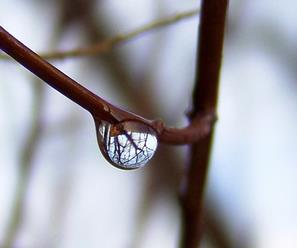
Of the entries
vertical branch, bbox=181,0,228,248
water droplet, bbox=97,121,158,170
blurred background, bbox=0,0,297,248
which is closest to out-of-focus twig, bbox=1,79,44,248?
blurred background, bbox=0,0,297,248

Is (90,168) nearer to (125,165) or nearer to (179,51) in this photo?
(179,51)

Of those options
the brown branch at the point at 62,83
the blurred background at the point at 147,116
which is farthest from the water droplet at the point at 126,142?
the blurred background at the point at 147,116

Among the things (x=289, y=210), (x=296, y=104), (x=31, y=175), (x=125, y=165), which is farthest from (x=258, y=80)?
(x=125, y=165)

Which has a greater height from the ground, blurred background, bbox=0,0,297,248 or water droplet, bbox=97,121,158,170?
blurred background, bbox=0,0,297,248

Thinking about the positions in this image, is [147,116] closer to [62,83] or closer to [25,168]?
[25,168]

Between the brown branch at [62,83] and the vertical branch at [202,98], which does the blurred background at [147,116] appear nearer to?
the vertical branch at [202,98]

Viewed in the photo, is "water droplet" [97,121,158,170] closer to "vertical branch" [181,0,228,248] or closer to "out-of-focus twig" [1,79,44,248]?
"vertical branch" [181,0,228,248]

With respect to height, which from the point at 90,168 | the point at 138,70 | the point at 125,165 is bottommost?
the point at 125,165

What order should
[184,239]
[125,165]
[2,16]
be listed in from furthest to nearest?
[2,16] < [184,239] < [125,165]
